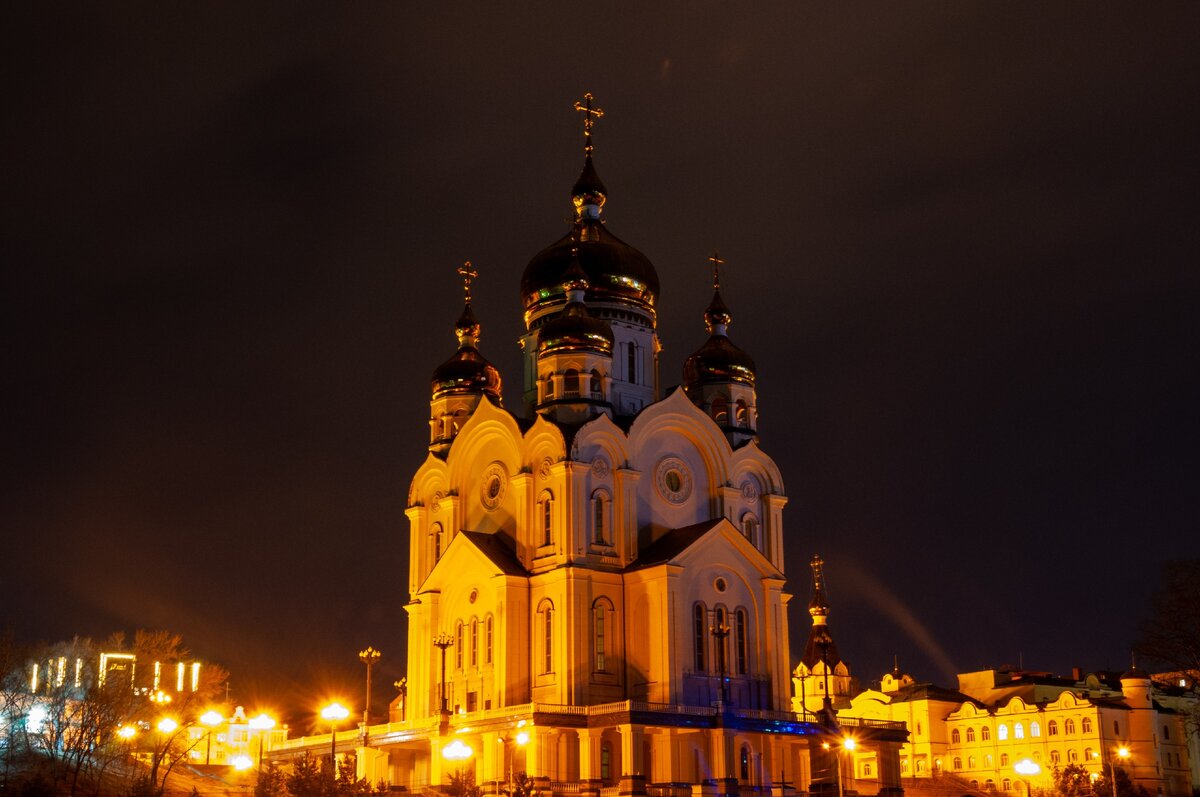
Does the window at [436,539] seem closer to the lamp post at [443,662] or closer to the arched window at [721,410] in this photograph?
the lamp post at [443,662]

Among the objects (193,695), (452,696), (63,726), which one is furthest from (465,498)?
(63,726)

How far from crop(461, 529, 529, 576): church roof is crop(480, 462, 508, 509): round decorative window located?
1.23 m

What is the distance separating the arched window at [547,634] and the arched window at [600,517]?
2473 millimetres

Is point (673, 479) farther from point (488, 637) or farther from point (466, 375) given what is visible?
point (466, 375)

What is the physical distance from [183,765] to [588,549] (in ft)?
49.9

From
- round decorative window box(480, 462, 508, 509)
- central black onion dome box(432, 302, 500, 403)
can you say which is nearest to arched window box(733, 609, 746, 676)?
round decorative window box(480, 462, 508, 509)

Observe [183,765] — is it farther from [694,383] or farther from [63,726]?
[694,383]

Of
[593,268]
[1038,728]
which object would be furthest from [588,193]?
[1038,728]

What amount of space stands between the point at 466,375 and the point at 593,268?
648 centimetres

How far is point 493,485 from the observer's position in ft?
159

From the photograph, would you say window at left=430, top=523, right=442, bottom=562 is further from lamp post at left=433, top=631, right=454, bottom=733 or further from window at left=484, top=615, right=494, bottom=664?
window at left=484, top=615, right=494, bottom=664

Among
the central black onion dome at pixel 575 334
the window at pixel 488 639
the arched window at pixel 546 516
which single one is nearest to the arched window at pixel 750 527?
the central black onion dome at pixel 575 334

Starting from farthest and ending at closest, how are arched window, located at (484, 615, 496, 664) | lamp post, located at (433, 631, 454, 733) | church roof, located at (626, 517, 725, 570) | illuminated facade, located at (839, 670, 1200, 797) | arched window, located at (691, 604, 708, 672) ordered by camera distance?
1. illuminated facade, located at (839, 670, 1200, 797)
2. arched window, located at (484, 615, 496, 664)
3. arched window, located at (691, 604, 708, 672)
4. church roof, located at (626, 517, 725, 570)
5. lamp post, located at (433, 631, 454, 733)

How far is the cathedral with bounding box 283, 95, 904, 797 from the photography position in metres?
42.0
